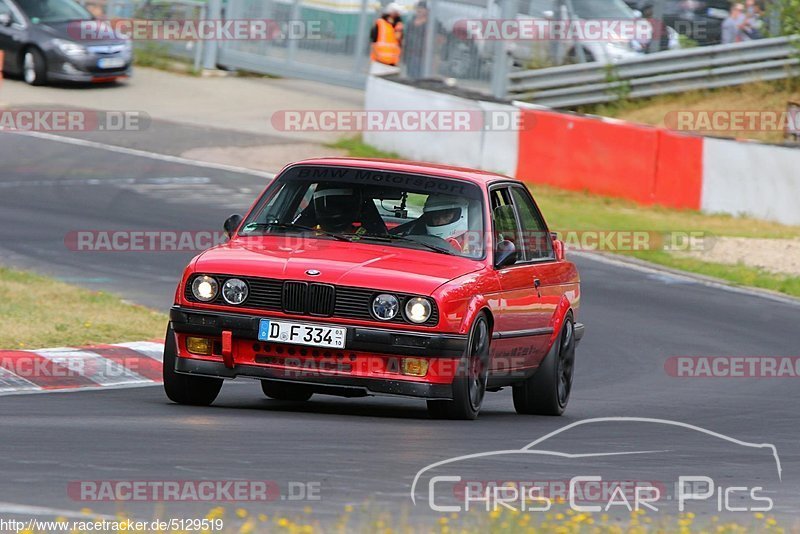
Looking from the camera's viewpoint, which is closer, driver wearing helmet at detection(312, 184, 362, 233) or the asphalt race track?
the asphalt race track

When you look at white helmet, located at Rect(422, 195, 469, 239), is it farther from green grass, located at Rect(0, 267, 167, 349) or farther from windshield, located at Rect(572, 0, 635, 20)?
windshield, located at Rect(572, 0, 635, 20)

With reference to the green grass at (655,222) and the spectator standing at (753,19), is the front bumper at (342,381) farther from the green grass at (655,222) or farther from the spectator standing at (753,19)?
the spectator standing at (753,19)

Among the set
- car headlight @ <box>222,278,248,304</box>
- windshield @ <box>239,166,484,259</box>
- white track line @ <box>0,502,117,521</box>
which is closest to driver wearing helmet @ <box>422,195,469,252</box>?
windshield @ <box>239,166,484,259</box>

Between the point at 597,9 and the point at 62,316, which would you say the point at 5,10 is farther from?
the point at 62,316

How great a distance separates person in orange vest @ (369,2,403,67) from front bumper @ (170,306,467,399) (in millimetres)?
20134

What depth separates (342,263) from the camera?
28.1 ft

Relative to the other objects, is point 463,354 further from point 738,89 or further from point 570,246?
point 738,89

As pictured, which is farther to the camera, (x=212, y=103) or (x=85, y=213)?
(x=212, y=103)

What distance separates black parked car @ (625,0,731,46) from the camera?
2581 cm

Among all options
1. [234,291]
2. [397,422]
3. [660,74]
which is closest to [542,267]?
[397,422]

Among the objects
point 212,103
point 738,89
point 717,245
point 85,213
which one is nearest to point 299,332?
point 85,213

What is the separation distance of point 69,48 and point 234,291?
20.8 metres

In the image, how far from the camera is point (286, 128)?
2767 centimetres

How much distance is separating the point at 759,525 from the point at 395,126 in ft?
64.7
